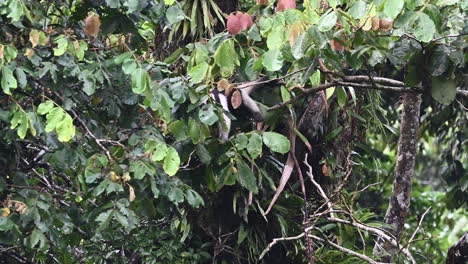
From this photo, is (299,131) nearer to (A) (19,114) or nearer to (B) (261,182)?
(B) (261,182)

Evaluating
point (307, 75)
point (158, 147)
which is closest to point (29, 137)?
point (158, 147)

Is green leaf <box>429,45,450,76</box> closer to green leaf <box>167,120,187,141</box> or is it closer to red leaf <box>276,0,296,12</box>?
red leaf <box>276,0,296,12</box>

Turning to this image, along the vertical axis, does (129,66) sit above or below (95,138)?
above

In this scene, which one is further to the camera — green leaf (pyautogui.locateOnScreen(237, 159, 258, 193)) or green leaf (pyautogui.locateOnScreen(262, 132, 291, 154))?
green leaf (pyautogui.locateOnScreen(237, 159, 258, 193))

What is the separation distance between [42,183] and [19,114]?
122 cm

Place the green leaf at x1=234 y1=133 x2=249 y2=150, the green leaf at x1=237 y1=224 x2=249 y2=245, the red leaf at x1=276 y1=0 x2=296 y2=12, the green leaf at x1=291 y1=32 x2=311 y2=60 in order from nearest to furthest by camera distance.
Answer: the green leaf at x1=291 y1=32 x2=311 y2=60 → the red leaf at x1=276 y1=0 x2=296 y2=12 → the green leaf at x1=234 y1=133 x2=249 y2=150 → the green leaf at x1=237 y1=224 x2=249 y2=245

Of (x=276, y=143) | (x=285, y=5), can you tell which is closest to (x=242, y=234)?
(x=276, y=143)

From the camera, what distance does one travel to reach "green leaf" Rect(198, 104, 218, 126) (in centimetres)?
366

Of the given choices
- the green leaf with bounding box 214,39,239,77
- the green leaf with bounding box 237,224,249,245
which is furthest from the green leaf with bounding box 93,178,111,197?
the green leaf with bounding box 237,224,249,245

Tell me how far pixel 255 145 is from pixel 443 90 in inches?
42.6

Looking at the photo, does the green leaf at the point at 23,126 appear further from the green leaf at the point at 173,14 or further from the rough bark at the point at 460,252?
the rough bark at the point at 460,252

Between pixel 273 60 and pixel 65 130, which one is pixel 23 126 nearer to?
pixel 65 130

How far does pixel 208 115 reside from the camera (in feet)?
12.1

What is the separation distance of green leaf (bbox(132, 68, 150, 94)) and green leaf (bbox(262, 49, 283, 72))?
53 centimetres
